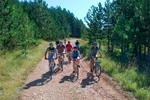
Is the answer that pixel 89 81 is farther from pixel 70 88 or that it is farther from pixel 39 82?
pixel 39 82

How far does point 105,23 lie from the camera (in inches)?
653

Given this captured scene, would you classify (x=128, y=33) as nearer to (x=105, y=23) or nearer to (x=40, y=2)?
(x=105, y=23)

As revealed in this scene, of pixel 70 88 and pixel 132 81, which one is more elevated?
pixel 132 81

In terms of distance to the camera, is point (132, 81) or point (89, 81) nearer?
point (132, 81)

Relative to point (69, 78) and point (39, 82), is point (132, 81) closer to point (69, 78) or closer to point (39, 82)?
point (69, 78)

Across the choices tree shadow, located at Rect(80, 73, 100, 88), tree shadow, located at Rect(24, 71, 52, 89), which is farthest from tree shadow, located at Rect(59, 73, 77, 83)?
tree shadow, located at Rect(24, 71, 52, 89)

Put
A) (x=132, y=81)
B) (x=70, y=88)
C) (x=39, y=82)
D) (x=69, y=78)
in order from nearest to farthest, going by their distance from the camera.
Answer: (x=70, y=88) < (x=132, y=81) < (x=39, y=82) < (x=69, y=78)

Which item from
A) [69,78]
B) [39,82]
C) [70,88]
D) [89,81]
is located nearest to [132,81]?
[89,81]

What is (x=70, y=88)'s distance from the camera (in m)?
5.94

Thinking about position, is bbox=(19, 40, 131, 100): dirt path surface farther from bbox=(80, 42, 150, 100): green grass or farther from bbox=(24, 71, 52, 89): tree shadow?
bbox=(80, 42, 150, 100): green grass

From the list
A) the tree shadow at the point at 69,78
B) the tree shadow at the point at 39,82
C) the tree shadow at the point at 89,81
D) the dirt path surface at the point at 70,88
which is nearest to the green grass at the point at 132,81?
the dirt path surface at the point at 70,88

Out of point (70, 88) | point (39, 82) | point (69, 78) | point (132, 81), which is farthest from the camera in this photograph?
point (69, 78)

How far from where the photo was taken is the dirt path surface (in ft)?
16.9

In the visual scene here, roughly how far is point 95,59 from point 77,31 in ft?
244
